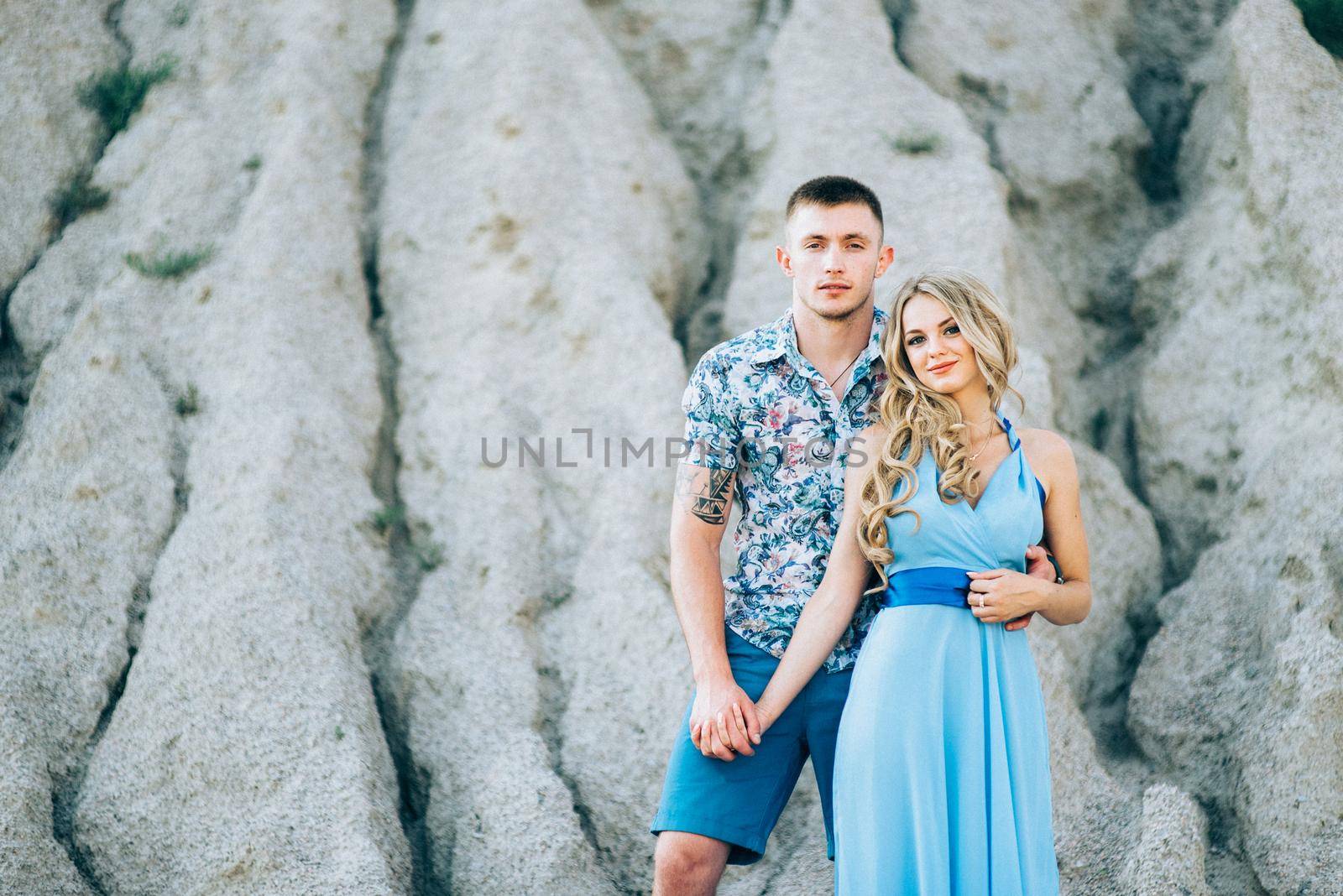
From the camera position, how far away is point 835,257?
299cm

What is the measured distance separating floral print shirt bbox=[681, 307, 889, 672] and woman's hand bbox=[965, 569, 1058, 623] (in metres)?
0.35

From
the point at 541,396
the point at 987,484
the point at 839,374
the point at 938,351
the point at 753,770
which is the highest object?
the point at 938,351

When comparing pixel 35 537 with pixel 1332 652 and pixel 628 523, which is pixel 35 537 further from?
pixel 1332 652

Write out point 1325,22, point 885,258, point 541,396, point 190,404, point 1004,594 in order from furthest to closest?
point 1325,22 < point 541,396 < point 190,404 < point 885,258 < point 1004,594

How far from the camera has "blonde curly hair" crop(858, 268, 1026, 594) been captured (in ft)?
9.26

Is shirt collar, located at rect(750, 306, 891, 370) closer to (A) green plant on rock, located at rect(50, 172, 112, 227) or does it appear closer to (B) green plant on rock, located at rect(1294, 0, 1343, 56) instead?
(B) green plant on rock, located at rect(1294, 0, 1343, 56)

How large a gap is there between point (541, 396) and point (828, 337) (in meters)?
1.99

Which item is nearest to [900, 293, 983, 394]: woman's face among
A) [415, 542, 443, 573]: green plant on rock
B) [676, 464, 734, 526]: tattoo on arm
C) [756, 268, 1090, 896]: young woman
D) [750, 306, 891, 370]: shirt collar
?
[756, 268, 1090, 896]: young woman

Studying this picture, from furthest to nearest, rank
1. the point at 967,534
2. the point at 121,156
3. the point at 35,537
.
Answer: the point at 121,156
the point at 35,537
the point at 967,534

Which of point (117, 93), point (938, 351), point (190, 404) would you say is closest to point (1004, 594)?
point (938, 351)

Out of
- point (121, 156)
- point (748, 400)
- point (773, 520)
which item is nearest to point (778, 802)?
point (773, 520)

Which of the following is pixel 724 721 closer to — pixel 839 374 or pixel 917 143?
pixel 839 374

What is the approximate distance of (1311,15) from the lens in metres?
4.86

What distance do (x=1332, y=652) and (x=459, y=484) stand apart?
3.34 m
